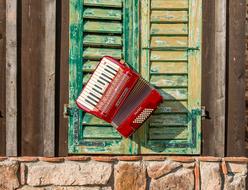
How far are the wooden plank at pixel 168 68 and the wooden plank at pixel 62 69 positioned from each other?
0.80 metres

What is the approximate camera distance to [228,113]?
12.9 feet

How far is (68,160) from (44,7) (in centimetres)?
140

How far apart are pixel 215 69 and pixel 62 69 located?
140 centimetres

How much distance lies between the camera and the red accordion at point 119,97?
3578 millimetres

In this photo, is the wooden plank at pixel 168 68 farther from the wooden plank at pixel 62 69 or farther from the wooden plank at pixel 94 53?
the wooden plank at pixel 62 69

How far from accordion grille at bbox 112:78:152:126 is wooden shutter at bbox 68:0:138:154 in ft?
0.75

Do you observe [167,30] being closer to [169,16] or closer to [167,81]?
[169,16]

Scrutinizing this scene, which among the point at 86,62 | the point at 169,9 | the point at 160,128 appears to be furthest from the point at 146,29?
the point at 160,128

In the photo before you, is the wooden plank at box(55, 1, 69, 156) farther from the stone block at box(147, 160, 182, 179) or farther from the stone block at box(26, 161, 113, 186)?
the stone block at box(147, 160, 182, 179)

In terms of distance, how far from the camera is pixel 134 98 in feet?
12.0

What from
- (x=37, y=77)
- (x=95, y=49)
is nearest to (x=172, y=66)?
(x=95, y=49)

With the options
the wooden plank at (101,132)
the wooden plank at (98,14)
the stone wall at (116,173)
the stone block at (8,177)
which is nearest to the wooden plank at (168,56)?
the wooden plank at (98,14)

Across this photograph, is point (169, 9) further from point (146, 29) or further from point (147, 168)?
point (147, 168)

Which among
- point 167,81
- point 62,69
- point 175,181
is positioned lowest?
point 175,181
